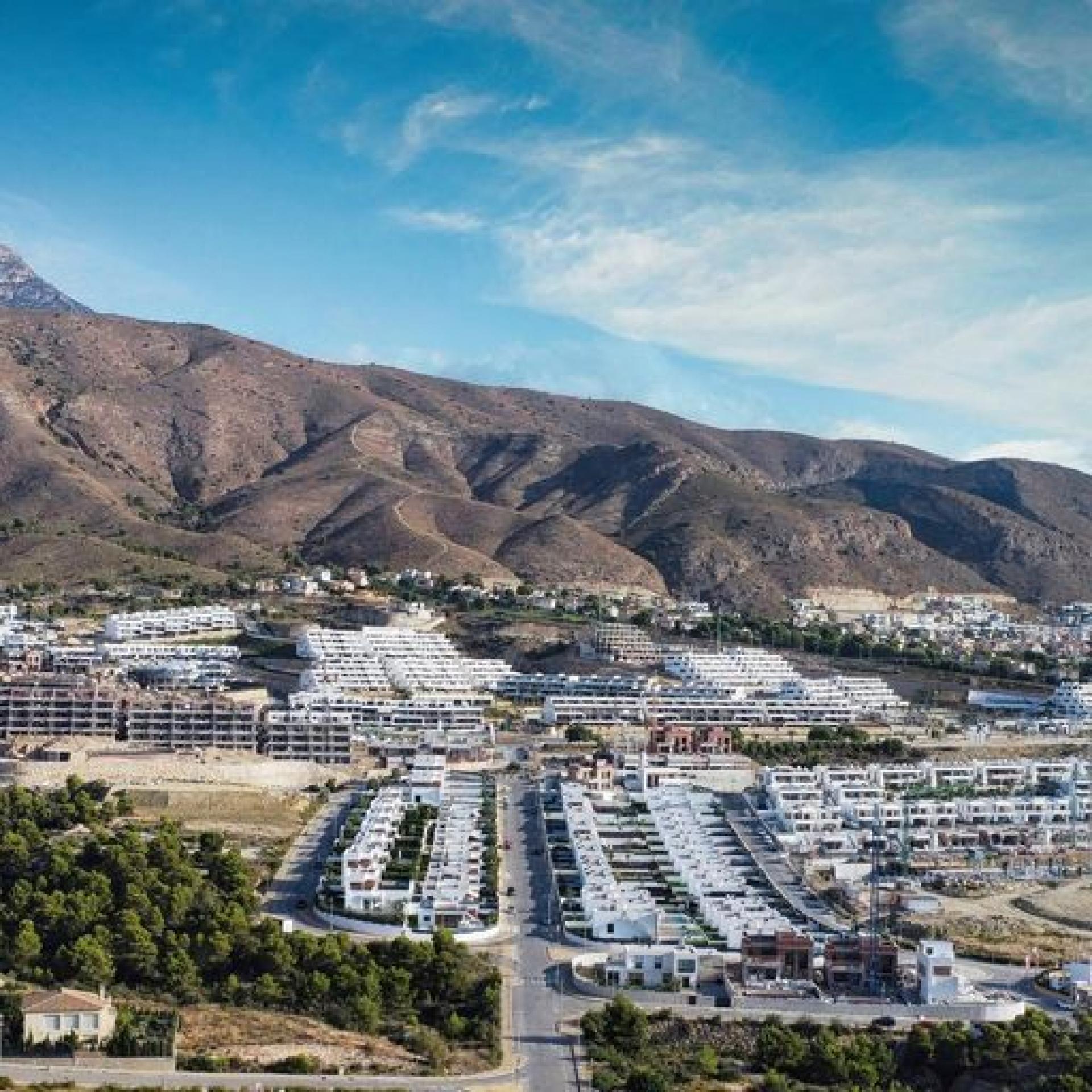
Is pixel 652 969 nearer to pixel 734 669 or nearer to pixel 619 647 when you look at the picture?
pixel 734 669

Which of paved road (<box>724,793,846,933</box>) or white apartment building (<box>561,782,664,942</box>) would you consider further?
paved road (<box>724,793,846,933</box>)

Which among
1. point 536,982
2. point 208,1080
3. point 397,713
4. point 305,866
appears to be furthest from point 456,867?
point 397,713

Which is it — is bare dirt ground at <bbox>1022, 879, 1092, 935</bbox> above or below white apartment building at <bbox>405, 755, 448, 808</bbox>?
below

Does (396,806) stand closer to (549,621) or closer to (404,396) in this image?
(549,621)

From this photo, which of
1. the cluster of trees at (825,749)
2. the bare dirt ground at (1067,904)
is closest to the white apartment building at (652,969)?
the bare dirt ground at (1067,904)

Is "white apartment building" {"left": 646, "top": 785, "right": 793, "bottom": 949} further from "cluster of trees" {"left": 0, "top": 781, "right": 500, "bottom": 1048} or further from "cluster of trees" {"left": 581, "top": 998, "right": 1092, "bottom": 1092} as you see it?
"cluster of trees" {"left": 0, "top": 781, "right": 500, "bottom": 1048}

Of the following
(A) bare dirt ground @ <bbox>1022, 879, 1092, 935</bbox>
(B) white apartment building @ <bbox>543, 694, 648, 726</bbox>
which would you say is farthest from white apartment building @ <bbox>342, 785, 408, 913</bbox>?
(B) white apartment building @ <bbox>543, 694, 648, 726</bbox>

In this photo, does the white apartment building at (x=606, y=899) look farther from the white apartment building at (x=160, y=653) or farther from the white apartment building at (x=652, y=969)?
the white apartment building at (x=160, y=653)
